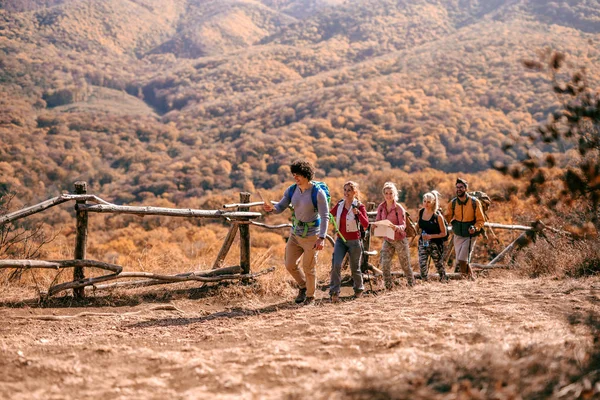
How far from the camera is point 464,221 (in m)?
8.36

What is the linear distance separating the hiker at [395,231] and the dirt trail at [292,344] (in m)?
0.84

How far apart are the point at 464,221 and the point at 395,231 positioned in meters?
1.32

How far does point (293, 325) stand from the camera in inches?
217

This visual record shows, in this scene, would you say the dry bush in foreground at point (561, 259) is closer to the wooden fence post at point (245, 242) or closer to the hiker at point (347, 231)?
the hiker at point (347, 231)

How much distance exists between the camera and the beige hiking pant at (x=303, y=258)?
6653 millimetres

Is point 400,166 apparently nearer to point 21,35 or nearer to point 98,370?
point 98,370

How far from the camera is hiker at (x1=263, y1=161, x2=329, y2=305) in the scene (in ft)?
21.2

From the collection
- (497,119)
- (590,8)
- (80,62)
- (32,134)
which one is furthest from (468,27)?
(32,134)

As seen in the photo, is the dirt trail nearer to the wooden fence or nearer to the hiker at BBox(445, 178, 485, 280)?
the wooden fence

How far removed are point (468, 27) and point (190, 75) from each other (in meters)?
40.7

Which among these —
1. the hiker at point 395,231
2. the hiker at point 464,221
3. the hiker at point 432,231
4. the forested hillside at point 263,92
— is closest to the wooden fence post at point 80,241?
the hiker at point 395,231

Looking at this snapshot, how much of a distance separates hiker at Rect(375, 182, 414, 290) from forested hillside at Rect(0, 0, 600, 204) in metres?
20.3

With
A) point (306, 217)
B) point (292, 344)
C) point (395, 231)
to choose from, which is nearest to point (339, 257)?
point (306, 217)

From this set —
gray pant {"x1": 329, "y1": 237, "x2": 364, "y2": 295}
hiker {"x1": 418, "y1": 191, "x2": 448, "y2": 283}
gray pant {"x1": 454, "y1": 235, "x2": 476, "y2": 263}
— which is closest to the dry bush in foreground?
→ gray pant {"x1": 454, "y1": 235, "x2": 476, "y2": 263}
